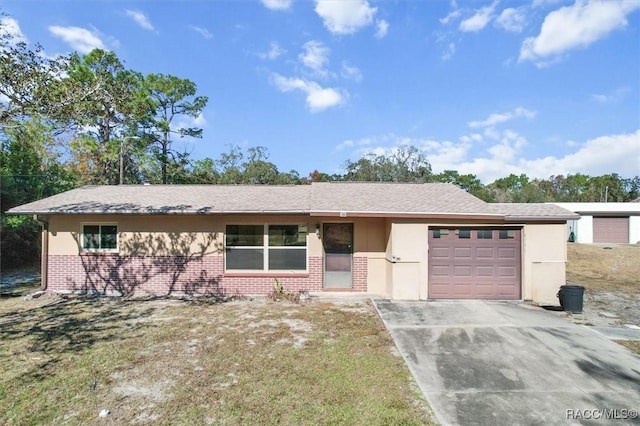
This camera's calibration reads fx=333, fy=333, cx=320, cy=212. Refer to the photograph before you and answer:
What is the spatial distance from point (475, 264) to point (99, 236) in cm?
1126

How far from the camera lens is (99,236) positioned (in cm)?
1031

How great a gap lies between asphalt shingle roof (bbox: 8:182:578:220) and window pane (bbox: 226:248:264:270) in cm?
136

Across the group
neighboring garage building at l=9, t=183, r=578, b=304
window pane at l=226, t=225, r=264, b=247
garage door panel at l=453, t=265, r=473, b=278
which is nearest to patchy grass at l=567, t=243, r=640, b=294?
neighboring garage building at l=9, t=183, r=578, b=304

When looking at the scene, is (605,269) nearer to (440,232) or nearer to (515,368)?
(440,232)

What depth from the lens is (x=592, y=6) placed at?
9.56 meters

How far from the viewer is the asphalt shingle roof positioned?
919 centimetres

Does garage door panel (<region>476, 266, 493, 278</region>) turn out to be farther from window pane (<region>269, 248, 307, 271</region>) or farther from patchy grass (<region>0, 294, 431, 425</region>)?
window pane (<region>269, 248, 307, 271</region>)

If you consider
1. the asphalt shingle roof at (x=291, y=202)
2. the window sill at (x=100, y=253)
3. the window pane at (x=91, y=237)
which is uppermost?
the asphalt shingle roof at (x=291, y=202)

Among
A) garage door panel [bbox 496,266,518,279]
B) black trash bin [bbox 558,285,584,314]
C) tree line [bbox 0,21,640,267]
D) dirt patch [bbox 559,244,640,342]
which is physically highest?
tree line [bbox 0,21,640,267]

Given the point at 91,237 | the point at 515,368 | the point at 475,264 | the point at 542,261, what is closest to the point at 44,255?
the point at 91,237

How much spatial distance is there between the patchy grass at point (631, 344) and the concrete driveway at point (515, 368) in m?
0.25

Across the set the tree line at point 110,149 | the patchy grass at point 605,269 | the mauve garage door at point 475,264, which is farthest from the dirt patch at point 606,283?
the tree line at point 110,149

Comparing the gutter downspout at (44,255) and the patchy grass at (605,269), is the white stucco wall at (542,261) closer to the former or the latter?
the patchy grass at (605,269)

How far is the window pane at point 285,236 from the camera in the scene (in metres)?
10.1
